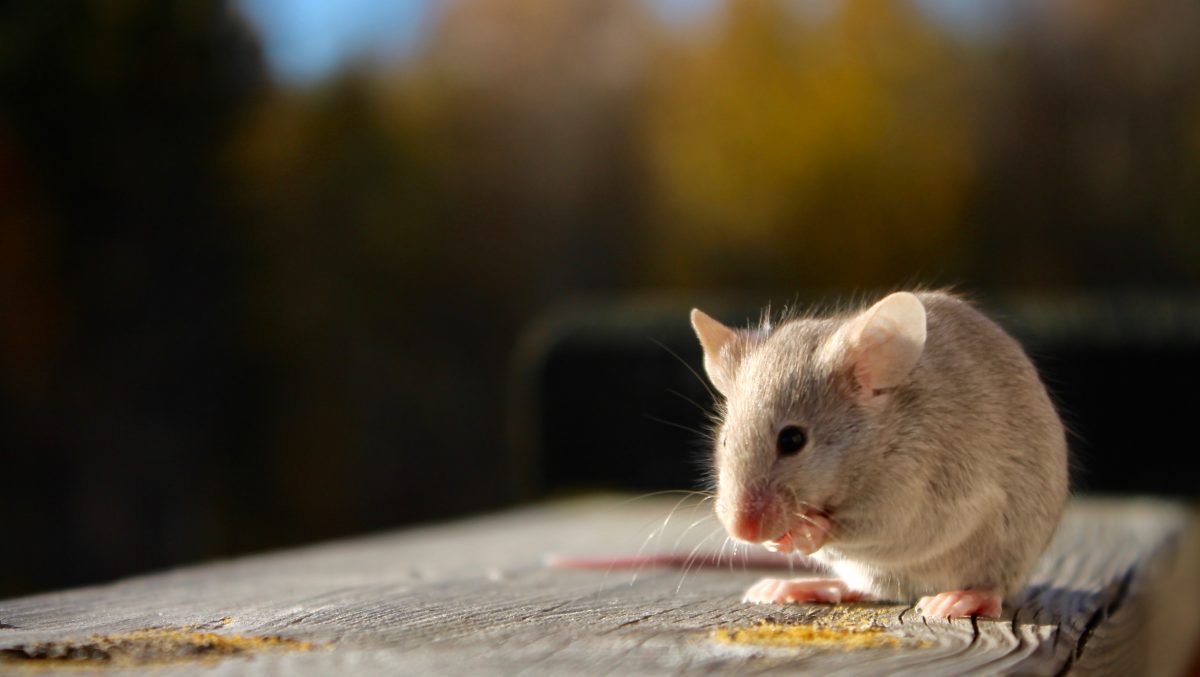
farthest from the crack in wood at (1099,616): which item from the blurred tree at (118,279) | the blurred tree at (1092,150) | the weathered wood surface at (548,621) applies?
the blurred tree at (1092,150)

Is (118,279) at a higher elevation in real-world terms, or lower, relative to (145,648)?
higher

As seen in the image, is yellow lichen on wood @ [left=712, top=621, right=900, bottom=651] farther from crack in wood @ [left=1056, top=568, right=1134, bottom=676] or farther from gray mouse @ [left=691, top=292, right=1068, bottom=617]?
gray mouse @ [left=691, top=292, right=1068, bottom=617]

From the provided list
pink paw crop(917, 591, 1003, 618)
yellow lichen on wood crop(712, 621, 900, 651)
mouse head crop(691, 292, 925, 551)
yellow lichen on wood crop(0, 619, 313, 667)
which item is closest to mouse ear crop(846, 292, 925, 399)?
mouse head crop(691, 292, 925, 551)

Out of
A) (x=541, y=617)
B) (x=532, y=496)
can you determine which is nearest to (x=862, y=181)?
(x=532, y=496)

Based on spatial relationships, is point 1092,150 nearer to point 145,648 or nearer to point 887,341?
point 887,341

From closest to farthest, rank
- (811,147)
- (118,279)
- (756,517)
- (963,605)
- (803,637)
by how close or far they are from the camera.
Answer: (803,637), (963,605), (756,517), (118,279), (811,147)

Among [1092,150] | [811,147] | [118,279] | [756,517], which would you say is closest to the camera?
[756,517]

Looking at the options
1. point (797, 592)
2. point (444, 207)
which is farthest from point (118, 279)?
point (797, 592)
